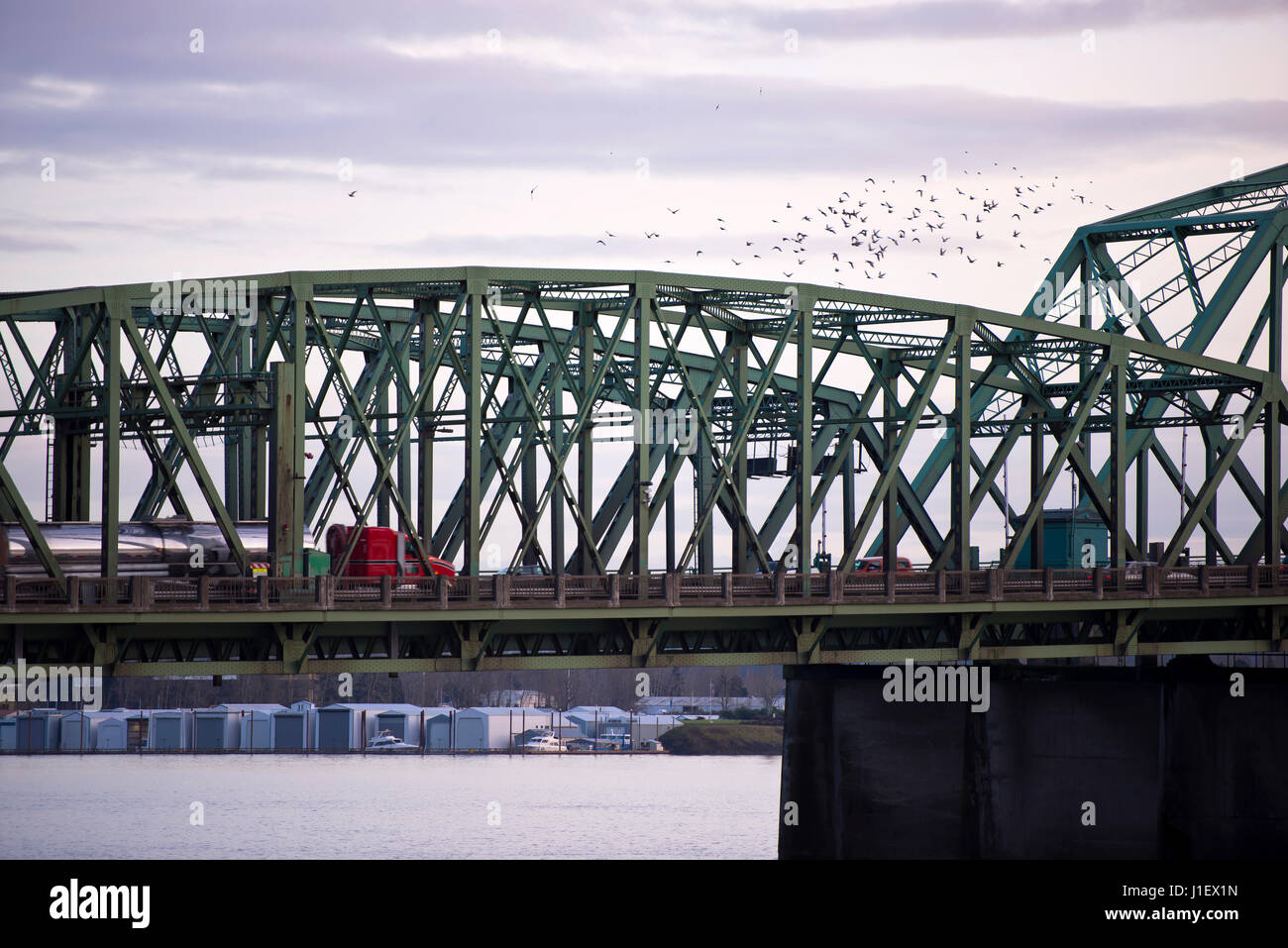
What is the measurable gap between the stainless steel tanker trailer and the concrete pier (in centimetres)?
2624

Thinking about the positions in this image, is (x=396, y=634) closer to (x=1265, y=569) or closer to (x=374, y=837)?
(x=1265, y=569)

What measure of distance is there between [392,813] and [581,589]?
9730 cm

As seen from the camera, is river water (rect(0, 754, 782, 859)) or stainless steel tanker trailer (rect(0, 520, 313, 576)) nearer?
stainless steel tanker trailer (rect(0, 520, 313, 576))

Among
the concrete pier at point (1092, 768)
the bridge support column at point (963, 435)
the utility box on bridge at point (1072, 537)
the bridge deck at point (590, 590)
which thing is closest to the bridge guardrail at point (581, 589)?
the bridge deck at point (590, 590)

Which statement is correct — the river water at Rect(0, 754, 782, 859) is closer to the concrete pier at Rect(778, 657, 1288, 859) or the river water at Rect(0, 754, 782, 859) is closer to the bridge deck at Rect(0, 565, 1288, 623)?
the concrete pier at Rect(778, 657, 1288, 859)

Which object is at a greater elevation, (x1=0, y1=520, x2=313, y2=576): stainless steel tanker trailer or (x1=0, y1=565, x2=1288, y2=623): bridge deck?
(x1=0, y1=520, x2=313, y2=576): stainless steel tanker trailer

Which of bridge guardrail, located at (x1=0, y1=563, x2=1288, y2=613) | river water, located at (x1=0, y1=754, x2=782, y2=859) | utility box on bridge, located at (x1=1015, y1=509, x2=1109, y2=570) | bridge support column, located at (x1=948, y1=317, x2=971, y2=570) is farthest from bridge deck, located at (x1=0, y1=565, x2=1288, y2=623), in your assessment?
river water, located at (x1=0, y1=754, x2=782, y2=859)

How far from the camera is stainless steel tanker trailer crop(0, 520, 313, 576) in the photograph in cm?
5081

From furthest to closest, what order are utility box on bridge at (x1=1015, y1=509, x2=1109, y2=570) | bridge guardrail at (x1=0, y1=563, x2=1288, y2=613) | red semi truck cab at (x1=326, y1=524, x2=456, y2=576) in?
utility box on bridge at (x1=1015, y1=509, x2=1109, y2=570), red semi truck cab at (x1=326, y1=524, x2=456, y2=576), bridge guardrail at (x1=0, y1=563, x2=1288, y2=613)

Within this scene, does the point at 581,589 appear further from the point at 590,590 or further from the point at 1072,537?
the point at 1072,537

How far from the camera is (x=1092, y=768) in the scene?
217 feet

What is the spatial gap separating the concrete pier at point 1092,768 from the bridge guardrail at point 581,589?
185 inches
